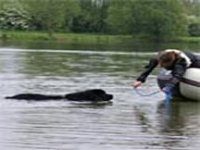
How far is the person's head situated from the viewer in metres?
14.1

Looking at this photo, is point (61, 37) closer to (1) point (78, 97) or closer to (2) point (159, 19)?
(2) point (159, 19)

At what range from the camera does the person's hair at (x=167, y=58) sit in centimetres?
1412

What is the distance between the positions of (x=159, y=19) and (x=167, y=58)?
85667mm

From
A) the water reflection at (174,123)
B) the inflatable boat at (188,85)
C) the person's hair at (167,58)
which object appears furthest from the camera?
the inflatable boat at (188,85)

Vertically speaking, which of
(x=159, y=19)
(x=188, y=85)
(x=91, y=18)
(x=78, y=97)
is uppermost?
(x=188, y=85)

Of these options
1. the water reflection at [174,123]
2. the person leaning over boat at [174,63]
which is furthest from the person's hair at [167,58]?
the water reflection at [174,123]

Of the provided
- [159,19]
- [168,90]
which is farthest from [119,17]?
[168,90]

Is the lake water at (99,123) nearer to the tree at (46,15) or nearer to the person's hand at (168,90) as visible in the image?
the person's hand at (168,90)

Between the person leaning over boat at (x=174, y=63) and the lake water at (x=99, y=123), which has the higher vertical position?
the person leaning over boat at (x=174, y=63)

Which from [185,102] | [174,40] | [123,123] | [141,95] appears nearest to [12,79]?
[141,95]

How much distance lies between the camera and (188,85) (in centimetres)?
1456

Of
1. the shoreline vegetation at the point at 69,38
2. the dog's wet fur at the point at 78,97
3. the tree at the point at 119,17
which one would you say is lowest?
the shoreline vegetation at the point at 69,38

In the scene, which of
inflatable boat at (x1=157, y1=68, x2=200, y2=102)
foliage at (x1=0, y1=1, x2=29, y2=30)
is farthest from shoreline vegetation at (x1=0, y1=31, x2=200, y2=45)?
inflatable boat at (x1=157, y1=68, x2=200, y2=102)

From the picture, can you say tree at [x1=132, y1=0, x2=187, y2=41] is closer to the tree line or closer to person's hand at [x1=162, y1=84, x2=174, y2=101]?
the tree line
